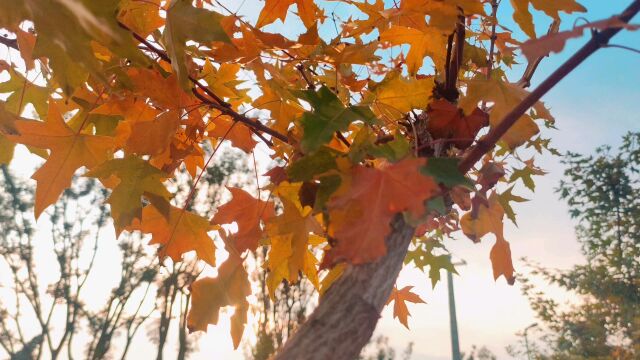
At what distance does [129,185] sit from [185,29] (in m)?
0.24

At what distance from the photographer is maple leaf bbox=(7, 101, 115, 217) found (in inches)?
24.8

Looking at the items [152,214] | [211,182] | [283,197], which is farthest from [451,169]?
[211,182]

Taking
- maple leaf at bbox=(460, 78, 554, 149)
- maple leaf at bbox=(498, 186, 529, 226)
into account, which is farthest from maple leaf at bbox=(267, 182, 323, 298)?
maple leaf at bbox=(498, 186, 529, 226)

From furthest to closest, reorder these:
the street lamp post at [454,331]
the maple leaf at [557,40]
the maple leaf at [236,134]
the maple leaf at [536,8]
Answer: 1. the street lamp post at [454,331]
2. the maple leaf at [236,134]
3. the maple leaf at [536,8]
4. the maple leaf at [557,40]

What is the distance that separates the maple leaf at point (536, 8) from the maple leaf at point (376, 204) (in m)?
0.33

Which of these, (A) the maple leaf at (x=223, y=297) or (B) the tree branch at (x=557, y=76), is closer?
(B) the tree branch at (x=557, y=76)

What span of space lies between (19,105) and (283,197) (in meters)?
0.55

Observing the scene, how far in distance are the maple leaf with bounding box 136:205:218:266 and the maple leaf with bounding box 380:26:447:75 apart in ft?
1.35

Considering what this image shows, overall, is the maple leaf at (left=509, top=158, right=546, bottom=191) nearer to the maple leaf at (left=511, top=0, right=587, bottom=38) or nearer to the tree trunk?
the maple leaf at (left=511, top=0, right=587, bottom=38)

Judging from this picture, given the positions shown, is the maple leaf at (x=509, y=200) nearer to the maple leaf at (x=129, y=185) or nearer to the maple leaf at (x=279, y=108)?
the maple leaf at (x=279, y=108)

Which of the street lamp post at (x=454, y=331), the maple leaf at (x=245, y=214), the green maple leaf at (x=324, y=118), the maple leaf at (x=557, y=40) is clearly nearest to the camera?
the maple leaf at (x=557, y=40)

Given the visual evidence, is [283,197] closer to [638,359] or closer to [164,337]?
[638,359]

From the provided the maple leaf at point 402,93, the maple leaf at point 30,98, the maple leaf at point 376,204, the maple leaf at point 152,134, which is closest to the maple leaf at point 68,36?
the maple leaf at point 152,134

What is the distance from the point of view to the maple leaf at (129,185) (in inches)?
24.2
